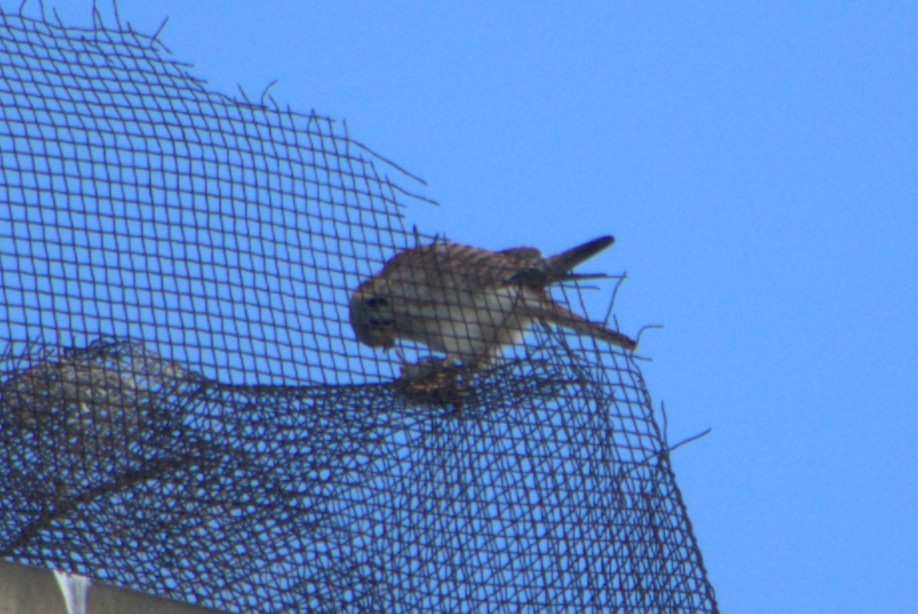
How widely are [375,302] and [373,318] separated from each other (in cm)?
6

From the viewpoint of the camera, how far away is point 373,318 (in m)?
5.96

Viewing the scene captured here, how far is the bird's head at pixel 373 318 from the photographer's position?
18.9ft

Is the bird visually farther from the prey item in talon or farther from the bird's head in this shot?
the prey item in talon

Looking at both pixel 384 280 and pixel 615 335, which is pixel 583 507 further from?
pixel 384 280

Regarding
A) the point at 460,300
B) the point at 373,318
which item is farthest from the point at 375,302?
the point at 460,300

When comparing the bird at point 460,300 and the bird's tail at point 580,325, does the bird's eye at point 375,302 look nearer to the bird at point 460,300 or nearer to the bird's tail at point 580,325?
the bird at point 460,300

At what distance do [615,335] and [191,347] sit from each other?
1.25m

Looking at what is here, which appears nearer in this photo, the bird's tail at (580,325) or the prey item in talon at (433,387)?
the bird's tail at (580,325)

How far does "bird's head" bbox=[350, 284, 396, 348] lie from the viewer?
18.9 ft

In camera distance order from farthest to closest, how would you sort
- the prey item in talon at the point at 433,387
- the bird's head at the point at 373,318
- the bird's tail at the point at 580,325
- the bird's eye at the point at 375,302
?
the bird's eye at the point at 375,302
the bird's head at the point at 373,318
the prey item in talon at the point at 433,387
the bird's tail at the point at 580,325

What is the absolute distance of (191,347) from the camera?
5.09 meters

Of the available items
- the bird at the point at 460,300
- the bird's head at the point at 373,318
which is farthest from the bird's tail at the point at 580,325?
the bird's head at the point at 373,318

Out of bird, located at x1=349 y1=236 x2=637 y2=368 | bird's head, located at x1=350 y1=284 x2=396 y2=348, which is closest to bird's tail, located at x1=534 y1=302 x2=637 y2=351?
bird, located at x1=349 y1=236 x2=637 y2=368

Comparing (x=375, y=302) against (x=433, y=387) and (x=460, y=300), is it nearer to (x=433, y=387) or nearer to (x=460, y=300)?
(x=460, y=300)
